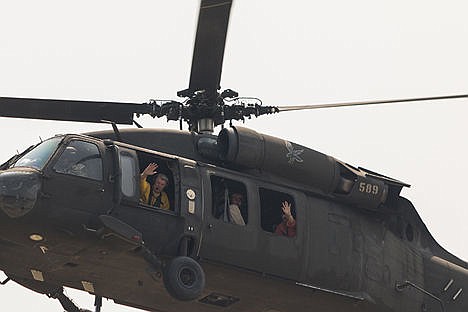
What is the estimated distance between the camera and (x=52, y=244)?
49.3 ft

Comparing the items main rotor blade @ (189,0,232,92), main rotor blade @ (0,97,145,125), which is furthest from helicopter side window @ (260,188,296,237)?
main rotor blade @ (0,97,145,125)

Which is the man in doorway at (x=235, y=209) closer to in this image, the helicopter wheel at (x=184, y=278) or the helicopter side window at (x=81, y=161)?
the helicopter wheel at (x=184, y=278)

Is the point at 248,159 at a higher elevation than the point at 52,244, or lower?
higher

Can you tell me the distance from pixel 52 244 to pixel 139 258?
1267 mm

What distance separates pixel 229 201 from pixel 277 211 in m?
0.99

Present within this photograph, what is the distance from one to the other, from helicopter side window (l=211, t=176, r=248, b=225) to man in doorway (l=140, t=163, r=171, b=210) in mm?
845

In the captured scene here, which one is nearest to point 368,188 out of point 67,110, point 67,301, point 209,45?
point 209,45

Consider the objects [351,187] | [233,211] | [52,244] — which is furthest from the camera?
[351,187]

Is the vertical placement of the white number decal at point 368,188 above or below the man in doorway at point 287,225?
above

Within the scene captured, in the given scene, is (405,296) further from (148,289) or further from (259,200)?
(148,289)

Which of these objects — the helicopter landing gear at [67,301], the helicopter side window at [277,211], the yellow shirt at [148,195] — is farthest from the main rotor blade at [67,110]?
the helicopter landing gear at [67,301]

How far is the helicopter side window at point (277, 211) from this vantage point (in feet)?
55.3

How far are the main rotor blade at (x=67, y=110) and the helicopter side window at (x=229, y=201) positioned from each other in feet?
7.21

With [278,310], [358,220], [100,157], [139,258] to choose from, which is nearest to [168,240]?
[139,258]
